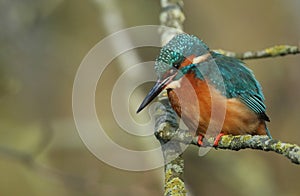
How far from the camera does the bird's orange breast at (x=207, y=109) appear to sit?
11.1ft

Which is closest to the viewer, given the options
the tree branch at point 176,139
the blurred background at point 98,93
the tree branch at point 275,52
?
the tree branch at point 176,139

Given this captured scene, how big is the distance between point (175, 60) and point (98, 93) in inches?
128

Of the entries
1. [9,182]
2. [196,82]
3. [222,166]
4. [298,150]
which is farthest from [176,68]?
[9,182]

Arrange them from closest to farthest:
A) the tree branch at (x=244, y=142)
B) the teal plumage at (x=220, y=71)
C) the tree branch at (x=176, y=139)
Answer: the tree branch at (x=244, y=142) < the tree branch at (x=176, y=139) < the teal plumage at (x=220, y=71)

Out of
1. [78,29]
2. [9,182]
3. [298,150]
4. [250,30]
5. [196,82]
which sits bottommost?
[298,150]

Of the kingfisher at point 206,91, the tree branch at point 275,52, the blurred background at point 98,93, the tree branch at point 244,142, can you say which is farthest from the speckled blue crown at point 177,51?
the blurred background at point 98,93

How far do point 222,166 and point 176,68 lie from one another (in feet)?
6.60

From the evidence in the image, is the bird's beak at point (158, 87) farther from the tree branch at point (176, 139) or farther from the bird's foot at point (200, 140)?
the bird's foot at point (200, 140)

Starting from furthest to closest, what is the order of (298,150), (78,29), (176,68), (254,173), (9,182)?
(78,29)
(9,182)
(254,173)
(176,68)
(298,150)

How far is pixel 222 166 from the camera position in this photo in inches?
207

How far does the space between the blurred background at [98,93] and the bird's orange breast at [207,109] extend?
1312 millimetres

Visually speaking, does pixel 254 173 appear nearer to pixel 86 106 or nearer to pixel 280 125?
pixel 280 125

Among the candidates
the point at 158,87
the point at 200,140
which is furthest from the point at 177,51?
the point at 200,140

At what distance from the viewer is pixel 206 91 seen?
11.4ft
